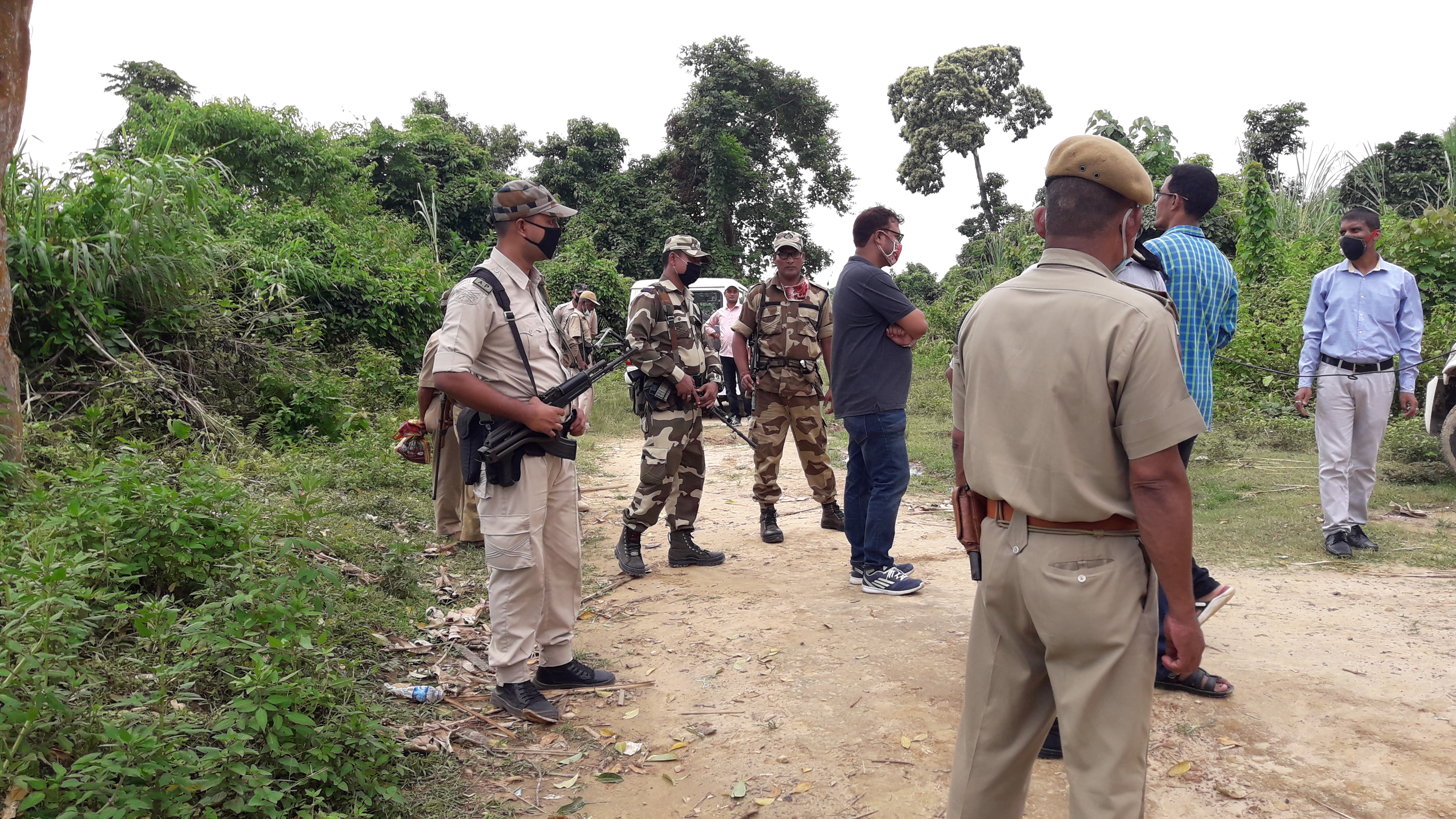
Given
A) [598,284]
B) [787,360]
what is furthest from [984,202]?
[787,360]

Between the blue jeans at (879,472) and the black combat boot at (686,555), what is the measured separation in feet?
3.78

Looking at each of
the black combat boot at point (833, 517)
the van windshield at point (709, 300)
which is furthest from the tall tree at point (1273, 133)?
the black combat boot at point (833, 517)

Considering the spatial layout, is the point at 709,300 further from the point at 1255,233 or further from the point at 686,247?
the point at 686,247

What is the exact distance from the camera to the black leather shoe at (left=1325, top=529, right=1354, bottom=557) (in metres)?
5.53

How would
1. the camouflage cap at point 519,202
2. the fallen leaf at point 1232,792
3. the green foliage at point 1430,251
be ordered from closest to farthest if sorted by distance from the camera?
the fallen leaf at point 1232,792 → the camouflage cap at point 519,202 → the green foliage at point 1430,251

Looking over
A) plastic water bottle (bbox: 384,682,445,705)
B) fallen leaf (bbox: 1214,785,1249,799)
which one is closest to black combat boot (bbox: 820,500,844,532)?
plastic water bottle (bbox: 384,682,445,705)

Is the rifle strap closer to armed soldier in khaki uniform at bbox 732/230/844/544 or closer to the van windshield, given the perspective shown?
armed soldier in khaki uniform at bbox 732/230/844/544

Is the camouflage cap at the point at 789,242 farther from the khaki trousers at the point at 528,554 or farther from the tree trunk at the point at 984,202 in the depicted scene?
the tree trunk at the point at 984,202

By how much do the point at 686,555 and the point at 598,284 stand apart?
16444 millimetres

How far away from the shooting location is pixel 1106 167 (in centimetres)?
208

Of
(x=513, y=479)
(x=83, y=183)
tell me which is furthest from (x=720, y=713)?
(x=83, y=183)

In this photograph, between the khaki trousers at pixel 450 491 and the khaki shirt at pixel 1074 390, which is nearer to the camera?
the khaki shirt at pixel 1074 390

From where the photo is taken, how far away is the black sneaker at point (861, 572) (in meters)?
5.13

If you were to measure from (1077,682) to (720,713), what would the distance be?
80.4 inches
